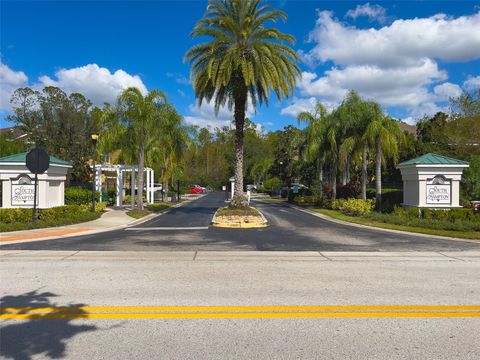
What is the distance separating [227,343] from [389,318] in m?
2.42

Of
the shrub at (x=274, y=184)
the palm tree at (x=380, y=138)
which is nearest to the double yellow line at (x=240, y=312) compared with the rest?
the palm tree at (x=380, y=138)

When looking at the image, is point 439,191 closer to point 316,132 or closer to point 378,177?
point 378,177

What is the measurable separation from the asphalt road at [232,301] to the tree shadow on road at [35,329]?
0.01 m

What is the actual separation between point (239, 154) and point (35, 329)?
60.3 feet

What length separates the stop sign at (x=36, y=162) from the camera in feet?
59.9

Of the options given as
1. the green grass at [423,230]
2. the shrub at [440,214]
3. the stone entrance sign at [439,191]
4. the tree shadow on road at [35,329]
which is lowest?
the tree shadow on road at [35,329]

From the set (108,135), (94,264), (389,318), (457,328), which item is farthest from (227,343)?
(108,135)

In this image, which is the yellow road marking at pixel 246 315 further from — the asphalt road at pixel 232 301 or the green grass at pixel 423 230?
the green grass at pixel 423 230

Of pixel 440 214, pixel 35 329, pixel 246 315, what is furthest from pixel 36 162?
pixel 440 214

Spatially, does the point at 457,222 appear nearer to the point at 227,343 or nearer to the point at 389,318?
the point at 389,318

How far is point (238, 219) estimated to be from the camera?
1967cm

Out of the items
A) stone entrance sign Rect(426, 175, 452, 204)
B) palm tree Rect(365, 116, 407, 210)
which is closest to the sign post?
palm tree Rect(365, 116, 407, 210)

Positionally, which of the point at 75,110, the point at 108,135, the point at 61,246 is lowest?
the point at 61,246

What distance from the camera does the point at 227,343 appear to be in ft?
16.1
